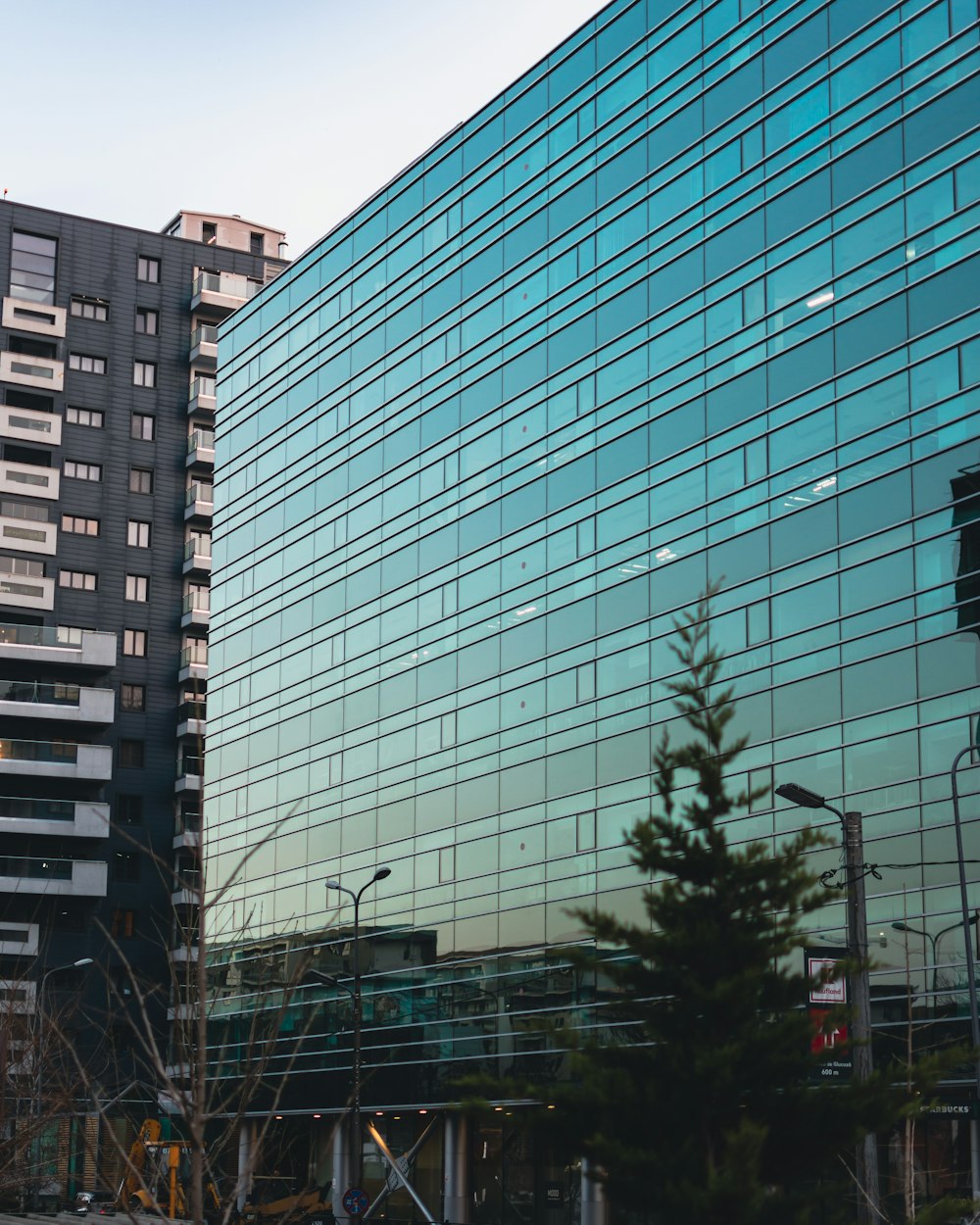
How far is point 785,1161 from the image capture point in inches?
691

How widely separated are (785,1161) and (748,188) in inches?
1273

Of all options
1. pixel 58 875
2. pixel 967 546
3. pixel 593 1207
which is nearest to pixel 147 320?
pixel 58 875

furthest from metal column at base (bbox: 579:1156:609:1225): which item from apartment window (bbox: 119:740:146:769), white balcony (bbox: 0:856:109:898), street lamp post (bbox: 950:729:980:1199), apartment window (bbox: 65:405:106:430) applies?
apartment window (bbox: 65:405:106:430)

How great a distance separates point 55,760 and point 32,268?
92.3ft

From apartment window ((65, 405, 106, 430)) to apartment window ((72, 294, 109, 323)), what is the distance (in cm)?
522

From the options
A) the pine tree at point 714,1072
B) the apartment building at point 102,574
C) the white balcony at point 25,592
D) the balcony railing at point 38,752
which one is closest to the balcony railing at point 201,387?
the apartment building at point 102,574

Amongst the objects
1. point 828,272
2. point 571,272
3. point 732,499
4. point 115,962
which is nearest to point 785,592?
point 732,499

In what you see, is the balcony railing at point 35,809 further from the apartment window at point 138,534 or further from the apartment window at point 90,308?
the apartment window at point 90,308

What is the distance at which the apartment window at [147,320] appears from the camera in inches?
3848

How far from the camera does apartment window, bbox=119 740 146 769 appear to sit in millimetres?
91938

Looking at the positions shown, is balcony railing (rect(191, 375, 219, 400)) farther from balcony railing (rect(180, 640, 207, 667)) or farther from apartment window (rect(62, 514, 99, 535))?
balcony railing (rect(180, 640, 207, 667))

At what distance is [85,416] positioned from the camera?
313 feet

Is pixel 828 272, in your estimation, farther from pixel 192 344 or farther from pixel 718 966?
pixel 192 344

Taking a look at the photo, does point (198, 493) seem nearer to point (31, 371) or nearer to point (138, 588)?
point (138, 588)
